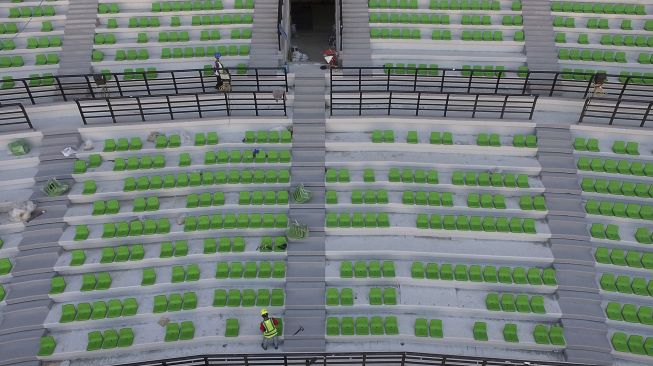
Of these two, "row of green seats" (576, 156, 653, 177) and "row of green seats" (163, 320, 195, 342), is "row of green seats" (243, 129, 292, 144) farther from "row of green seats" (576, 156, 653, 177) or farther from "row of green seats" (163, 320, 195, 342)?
"row of green seats" (576, 156, 653, 177)

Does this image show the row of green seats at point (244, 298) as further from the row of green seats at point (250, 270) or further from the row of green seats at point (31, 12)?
the row of green seats at point (31, 12)

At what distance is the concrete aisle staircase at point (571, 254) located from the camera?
12.6m

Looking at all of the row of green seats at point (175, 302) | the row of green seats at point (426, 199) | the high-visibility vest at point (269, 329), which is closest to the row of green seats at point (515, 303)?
the row of green seats at point (426, 199)

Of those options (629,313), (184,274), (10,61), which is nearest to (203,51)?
(10,61)

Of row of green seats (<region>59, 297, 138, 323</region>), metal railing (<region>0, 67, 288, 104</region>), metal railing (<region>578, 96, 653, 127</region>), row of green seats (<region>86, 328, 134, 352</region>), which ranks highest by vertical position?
metal railing (<region>0, 67, 288, 104</region>)

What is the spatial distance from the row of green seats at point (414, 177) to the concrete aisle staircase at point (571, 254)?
3870 millimetres

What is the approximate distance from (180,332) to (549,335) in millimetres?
10542

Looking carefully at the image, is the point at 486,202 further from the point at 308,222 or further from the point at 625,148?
the point at 308,222

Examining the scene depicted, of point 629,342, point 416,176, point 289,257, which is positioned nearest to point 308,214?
point 289,257

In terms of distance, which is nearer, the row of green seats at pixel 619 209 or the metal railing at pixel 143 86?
the row of green seats at pixel 619 209

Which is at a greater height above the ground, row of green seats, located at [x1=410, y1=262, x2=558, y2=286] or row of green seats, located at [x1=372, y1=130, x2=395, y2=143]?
row of green seats, located at [x1=372, y1=130, x2=395, y2=143]

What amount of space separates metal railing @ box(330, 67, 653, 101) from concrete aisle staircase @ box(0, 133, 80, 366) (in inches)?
413

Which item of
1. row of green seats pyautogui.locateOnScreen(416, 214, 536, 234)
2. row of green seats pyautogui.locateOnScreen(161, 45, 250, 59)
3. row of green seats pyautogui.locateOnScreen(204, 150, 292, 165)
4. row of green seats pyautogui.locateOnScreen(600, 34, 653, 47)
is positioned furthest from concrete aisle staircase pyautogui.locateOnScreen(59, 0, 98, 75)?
row of green seats pyautogui.locateOnScreen(600, 34, 653, 47)

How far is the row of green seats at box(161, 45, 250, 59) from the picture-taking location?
19281 mm
